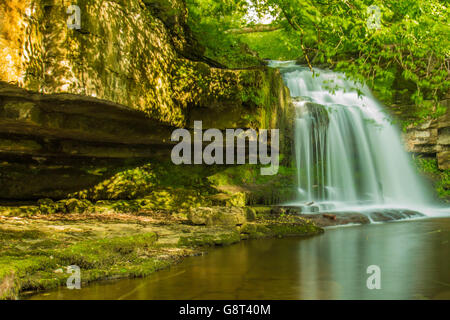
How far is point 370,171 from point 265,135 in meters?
7.68

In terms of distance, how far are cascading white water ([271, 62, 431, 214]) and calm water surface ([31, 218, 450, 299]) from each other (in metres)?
5.80

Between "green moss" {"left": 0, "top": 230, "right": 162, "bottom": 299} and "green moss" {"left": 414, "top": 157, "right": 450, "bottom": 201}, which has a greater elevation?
"green moss" {"left": 414, "top": 157, "right": 450, "bottom": 201}

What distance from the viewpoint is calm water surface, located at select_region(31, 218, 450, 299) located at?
154 inches

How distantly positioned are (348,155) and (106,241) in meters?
11.8

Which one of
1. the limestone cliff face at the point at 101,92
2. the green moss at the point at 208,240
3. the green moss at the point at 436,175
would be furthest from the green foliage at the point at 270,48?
the green moss at the point at 208,240

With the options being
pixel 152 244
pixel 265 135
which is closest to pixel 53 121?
pixel 152 244

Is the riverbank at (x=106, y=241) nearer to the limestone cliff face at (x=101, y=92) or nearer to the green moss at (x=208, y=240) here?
the green moss at (x=208, y=240)

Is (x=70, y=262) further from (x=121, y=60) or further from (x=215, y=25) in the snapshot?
(x=215, y=25)

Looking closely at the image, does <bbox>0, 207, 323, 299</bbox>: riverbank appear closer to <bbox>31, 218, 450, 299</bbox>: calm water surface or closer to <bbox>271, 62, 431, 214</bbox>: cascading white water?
<bbox>31, 218, 450, 299</bbox>: calm water surface

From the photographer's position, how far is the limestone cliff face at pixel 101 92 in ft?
18.9

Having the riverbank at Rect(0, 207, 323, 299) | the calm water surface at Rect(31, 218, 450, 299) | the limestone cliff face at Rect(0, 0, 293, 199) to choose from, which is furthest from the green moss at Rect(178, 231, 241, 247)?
the limestone cliff face at Rect(0, 0, 293, 199)

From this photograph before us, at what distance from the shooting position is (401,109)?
54.5 ft
